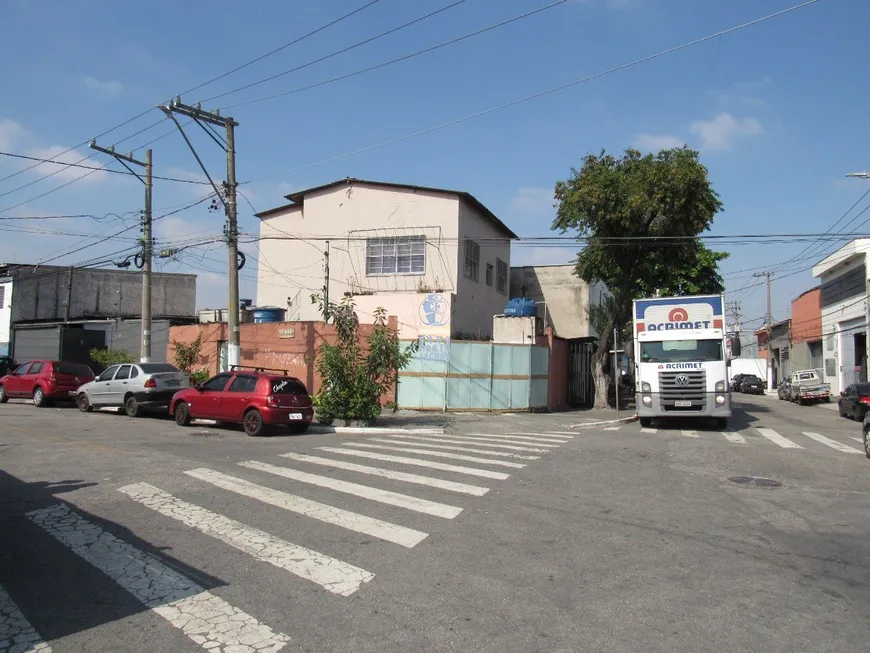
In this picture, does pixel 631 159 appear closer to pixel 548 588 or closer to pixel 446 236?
pixel 446 236

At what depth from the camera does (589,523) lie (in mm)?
7410

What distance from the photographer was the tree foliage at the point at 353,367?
17.4 metres

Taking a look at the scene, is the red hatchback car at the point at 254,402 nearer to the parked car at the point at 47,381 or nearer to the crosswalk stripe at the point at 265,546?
the crosswalk stripe at the point at 265,546

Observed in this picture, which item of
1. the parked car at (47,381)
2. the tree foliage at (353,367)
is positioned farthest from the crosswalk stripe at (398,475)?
the parked car at (47,381)

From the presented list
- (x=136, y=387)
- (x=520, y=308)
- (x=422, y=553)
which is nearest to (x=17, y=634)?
(x=422, y=553)

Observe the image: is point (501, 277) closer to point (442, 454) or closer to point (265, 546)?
point (442, 454)

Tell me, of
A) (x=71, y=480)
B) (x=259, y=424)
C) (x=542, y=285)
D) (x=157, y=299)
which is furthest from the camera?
(x=157, y=299)

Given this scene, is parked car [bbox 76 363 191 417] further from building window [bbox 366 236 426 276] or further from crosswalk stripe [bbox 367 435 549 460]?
building window [bbox 366 236 426 276]

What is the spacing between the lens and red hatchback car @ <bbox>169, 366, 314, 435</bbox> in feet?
51.1

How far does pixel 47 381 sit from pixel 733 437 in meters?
22.8

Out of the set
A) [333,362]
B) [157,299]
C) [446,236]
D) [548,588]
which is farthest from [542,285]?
[548,588]

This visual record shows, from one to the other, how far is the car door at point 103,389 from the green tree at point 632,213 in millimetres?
17474

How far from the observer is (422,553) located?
20.1 feet

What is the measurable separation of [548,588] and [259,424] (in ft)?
37.7
